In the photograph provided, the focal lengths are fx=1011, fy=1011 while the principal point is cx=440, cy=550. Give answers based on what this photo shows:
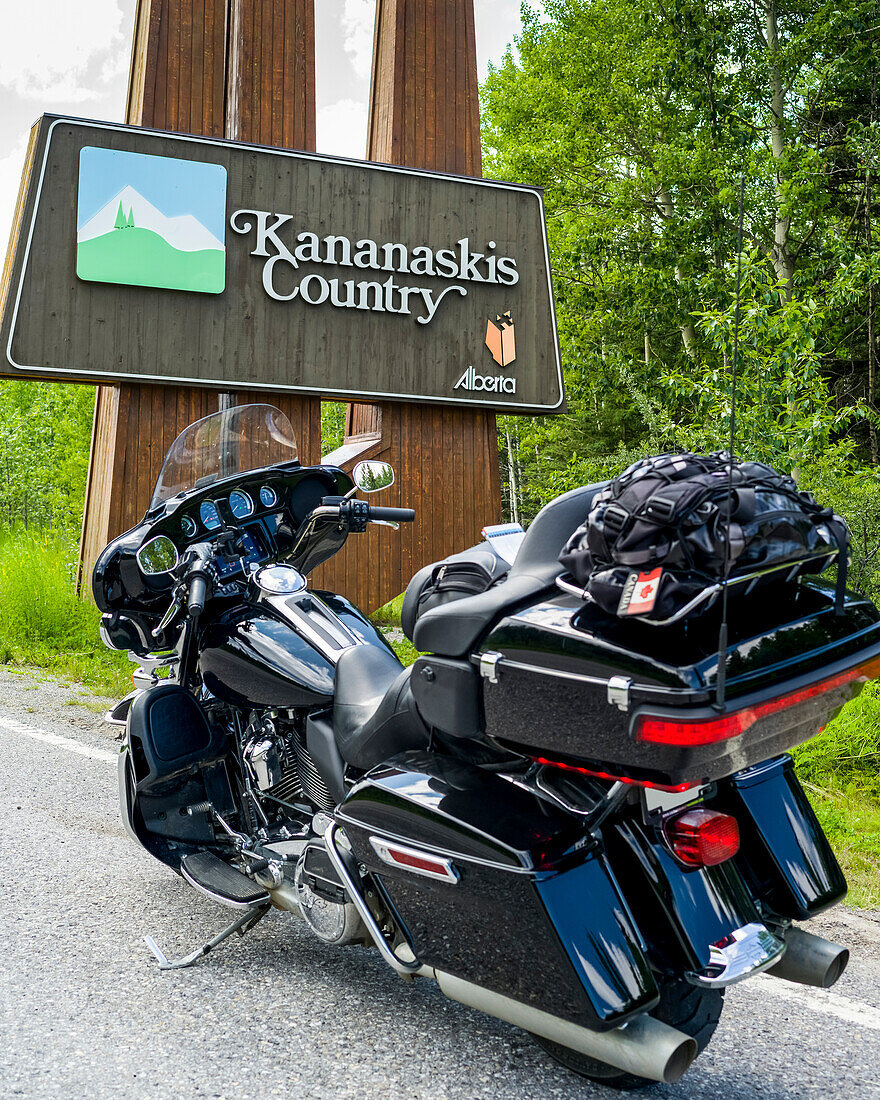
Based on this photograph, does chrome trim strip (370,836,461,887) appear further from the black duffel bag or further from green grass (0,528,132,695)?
green grass (0,528,132,695)

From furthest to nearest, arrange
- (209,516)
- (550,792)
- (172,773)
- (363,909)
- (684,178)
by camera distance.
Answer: (684,178), (209,516), (172,773), (363,909), (550,792)

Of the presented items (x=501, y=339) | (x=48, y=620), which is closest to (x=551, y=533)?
(x=48, y=620)

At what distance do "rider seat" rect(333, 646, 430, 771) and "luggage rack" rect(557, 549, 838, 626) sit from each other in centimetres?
60

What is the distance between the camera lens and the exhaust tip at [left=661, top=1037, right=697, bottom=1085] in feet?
6.23

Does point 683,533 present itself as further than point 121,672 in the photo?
No

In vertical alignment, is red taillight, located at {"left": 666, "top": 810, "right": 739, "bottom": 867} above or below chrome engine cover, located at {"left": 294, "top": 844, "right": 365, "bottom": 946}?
above

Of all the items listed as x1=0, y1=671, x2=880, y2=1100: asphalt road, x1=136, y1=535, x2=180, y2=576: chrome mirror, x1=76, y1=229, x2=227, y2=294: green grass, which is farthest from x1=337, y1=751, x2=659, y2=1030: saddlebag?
x1=76, y1=229, x2=227, y2=294: green grass

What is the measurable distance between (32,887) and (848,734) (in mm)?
3870

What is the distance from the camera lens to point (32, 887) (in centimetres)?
357

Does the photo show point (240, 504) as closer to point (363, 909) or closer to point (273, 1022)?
point (363, 909)

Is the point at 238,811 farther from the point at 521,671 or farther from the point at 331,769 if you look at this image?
the point at 521,671

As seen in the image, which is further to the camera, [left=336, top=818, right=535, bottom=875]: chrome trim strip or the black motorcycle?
[left=336, top=818, right=535, bottom=875]: chrome trim strip

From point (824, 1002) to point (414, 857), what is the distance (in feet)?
4.77

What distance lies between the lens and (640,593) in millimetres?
1763
